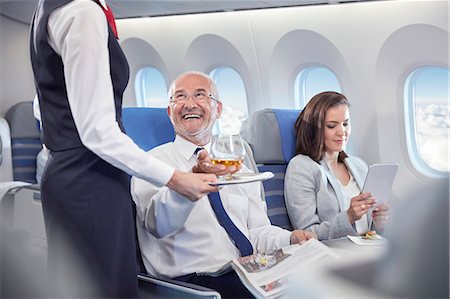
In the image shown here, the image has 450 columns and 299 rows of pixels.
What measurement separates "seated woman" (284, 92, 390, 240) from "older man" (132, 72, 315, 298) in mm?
398

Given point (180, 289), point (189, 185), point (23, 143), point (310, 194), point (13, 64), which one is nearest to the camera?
point (189, 185)

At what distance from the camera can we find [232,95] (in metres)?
5.62

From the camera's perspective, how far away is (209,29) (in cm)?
518

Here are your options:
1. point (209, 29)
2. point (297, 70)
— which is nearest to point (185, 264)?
point (297, 70)

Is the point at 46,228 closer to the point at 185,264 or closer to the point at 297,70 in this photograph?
the point at 185,264

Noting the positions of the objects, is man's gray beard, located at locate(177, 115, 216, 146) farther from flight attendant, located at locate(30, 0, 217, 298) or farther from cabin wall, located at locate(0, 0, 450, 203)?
cabin wall, located at locate(0, 0, 450, 203)

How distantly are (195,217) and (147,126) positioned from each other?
1.79ft

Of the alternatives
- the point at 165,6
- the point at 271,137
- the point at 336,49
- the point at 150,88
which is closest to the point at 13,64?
the point at 150,88

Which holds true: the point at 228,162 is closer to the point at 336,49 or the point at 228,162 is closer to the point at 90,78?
the point at 90,78

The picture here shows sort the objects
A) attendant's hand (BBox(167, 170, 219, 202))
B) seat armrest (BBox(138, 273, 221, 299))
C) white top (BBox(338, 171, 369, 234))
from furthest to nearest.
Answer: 1. white top (BBox(338, 171, 369, 234))
2. seat armrest (BBox(138, 273, 221, 299))
3. attendant's hand (BBox(167, 170, 219, 202))

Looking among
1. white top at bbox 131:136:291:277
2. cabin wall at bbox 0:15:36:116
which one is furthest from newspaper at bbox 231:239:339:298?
cabin wall at bbox 0:15:36:116

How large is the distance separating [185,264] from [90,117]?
833mm

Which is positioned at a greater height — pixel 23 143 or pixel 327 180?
pixel 23 143

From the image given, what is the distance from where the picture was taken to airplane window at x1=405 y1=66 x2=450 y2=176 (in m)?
3.86
